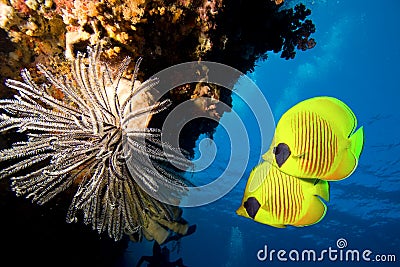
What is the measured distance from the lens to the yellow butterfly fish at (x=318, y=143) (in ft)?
5.13

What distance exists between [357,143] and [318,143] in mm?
209

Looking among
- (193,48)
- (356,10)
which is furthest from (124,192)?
(356,10)

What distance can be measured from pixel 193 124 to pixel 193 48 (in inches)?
77.6

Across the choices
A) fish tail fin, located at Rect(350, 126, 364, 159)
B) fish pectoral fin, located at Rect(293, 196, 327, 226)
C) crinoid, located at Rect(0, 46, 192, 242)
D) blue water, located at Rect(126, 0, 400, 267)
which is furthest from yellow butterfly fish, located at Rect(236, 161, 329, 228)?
blue water, located at Rect(126, 0, 400, 267)

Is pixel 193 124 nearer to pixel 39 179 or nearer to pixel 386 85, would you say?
pixel 39 179

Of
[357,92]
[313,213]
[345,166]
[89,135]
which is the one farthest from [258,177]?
[357,92]

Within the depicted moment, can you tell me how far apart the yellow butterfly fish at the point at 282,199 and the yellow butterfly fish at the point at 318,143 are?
33 centimetres

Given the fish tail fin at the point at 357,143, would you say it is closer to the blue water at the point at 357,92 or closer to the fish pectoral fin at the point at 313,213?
the fish pectoral fin at the point at 313,213

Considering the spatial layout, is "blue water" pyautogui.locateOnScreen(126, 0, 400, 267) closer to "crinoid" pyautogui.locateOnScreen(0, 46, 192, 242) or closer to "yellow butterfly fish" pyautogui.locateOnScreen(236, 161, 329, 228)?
"crinoid" pyautogui.locateOnScreen(0, 46, 192, 242)

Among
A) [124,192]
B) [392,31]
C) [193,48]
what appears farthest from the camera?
[392,31]

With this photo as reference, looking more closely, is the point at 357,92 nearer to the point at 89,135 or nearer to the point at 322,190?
the point at 322,190

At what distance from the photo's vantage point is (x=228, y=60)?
4.29 m

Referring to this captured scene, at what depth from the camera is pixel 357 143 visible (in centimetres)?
156

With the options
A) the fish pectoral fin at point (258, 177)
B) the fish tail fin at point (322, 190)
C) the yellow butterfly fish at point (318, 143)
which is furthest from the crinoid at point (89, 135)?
the fish tail fin at point (322, 190)
